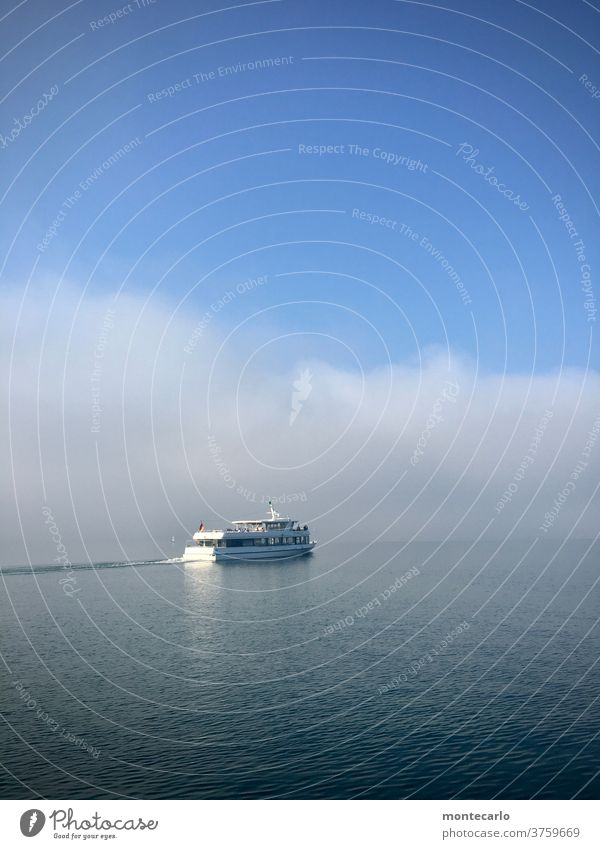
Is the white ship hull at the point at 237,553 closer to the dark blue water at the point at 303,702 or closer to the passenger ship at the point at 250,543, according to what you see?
the passenger ship at the point at 250,543

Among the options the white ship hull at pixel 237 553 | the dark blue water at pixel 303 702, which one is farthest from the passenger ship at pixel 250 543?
the dark blue water at pixel 303 702

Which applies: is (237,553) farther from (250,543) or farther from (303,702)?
(303,702)

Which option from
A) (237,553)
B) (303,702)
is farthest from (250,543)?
(303,702)

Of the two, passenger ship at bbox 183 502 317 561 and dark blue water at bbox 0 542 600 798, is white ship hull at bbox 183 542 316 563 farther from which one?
dark blue water at bbox 0 542 600 798

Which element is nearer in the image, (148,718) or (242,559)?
(148,718)
